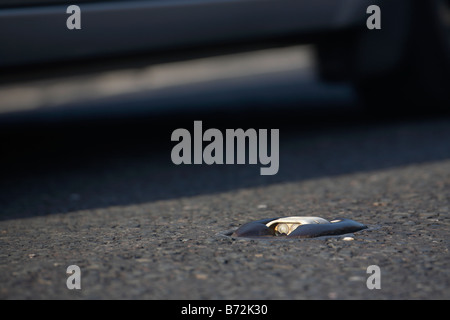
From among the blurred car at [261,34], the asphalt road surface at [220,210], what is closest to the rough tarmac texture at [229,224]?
the asphalt road surface at [220,210]

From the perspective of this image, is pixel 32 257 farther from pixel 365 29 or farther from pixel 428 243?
pixel 365 29

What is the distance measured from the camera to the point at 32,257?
209 centimetres

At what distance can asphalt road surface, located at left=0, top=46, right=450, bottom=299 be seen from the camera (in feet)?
5.95

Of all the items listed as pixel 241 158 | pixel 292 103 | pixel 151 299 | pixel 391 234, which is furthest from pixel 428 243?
pixel 292 103

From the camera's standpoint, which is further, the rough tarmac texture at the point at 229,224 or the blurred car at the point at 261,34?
the blurred car at the point at 261,34

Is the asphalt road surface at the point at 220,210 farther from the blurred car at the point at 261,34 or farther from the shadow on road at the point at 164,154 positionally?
the blurred car at the point at 261,34

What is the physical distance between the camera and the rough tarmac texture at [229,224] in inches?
70.7
